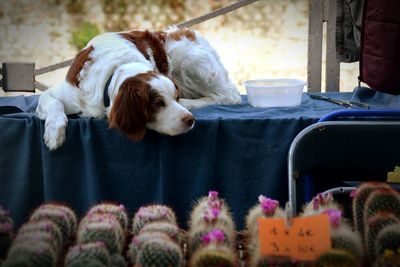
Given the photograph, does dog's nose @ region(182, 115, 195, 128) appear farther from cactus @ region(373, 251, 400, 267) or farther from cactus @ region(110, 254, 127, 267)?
cactus @ region(373, 251, 400, 267)

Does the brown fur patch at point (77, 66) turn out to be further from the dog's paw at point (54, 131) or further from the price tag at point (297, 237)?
the price tag at point (297, 237)

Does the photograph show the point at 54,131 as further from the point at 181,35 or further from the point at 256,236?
the point at 256,236

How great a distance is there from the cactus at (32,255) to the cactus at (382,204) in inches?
23.9

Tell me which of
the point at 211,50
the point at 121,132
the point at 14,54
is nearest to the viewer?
the point at 121,132

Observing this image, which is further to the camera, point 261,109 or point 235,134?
point 261,109

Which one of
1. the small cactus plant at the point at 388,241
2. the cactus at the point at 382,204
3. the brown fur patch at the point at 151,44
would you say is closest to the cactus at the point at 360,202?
the cactus at the point at 382,204

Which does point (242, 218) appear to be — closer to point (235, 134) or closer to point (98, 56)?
point (235, 134)

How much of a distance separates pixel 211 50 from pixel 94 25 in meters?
3.37

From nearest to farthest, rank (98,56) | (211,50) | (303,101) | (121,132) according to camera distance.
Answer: (121,132), (98,56), (303,101), (211,50)

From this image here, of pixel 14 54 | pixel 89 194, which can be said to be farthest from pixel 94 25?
pixel 89 194

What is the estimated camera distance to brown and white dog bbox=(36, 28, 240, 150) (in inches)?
84.2

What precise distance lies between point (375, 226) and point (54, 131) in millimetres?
1491

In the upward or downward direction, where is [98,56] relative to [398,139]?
upward

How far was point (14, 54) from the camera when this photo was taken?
591 centimetres
